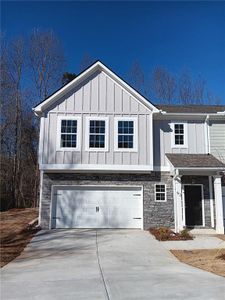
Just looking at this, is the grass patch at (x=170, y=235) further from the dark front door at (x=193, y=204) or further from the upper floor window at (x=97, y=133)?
the upper floor window at (x=97, y=133)

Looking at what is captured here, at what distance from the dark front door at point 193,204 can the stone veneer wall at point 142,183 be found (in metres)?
0.83

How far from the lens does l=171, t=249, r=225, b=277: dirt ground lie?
328 inches

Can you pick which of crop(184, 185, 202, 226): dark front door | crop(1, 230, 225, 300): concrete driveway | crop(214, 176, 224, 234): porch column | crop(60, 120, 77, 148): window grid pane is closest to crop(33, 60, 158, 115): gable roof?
crop(60, 120, 77, 148): window grid pane

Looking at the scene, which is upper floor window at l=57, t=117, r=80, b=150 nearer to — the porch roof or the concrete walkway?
the porch roof

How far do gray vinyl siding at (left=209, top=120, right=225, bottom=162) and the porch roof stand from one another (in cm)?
55

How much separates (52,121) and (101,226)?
5950 mm

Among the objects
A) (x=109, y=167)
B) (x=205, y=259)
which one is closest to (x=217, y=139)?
(x=109, y=167)

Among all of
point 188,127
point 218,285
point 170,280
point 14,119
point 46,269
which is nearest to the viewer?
point 218,285

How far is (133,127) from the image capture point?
16.1 m

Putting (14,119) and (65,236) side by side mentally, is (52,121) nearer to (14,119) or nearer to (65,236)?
(65,236)

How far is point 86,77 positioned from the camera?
16359 millimetres

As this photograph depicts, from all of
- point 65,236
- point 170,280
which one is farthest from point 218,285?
point 65,236

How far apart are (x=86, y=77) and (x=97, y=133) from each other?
3.07 metres

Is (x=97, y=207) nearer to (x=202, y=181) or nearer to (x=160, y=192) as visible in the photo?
(x=160, y=192)
